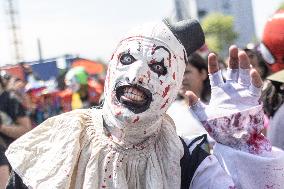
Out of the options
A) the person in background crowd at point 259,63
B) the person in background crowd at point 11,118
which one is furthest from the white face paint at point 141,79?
the person in background crowd at point 259,63

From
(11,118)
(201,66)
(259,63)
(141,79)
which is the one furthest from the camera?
(259,63)

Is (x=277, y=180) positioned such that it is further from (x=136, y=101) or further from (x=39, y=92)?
(x=39, y=92)

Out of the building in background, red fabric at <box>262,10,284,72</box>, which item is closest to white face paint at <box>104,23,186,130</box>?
red fabric at <box>262,10,284,72</box>

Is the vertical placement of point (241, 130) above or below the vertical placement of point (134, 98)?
below

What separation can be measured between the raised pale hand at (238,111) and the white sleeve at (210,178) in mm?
105

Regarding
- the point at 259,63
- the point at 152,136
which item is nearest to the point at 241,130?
the point at 152,136

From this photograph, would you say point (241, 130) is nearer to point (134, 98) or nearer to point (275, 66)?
point (134, 98)

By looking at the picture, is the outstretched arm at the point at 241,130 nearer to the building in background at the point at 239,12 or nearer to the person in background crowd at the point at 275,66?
the person in background crowd at the point at 275,66

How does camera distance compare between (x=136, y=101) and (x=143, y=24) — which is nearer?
(x=136, y=101)

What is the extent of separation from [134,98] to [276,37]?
122 cm

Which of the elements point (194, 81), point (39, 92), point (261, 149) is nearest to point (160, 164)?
point (261, 149)

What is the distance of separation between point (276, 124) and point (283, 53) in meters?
0.37

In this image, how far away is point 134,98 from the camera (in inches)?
67.4

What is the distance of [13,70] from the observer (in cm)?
1016
